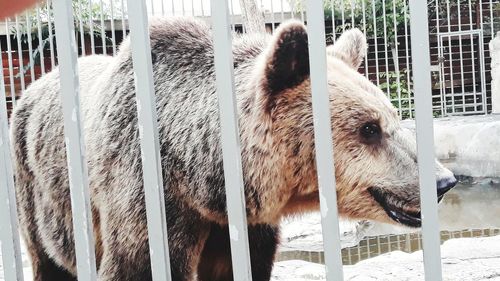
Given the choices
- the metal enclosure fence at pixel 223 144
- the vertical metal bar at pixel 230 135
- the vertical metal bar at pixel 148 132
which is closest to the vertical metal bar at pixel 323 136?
the metal enclosure fence at pixel 223 144

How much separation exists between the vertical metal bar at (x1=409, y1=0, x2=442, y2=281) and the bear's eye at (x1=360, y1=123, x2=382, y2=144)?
1.21 m

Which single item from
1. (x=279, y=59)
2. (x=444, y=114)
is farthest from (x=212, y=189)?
(x=444, y=114)

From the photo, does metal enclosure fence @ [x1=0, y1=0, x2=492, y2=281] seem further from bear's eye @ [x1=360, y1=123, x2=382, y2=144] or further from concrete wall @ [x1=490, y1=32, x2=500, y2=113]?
concrete wall @ [x1=490, y1=32, x2=500, y2=113]

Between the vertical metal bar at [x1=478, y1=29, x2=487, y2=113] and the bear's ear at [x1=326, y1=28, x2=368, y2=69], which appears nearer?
the bear's ear at [x1=326, y1=28, x2=368, y2=69]

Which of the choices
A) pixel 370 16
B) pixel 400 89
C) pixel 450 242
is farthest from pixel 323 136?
pixel 370 16

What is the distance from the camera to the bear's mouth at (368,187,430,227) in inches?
85.2

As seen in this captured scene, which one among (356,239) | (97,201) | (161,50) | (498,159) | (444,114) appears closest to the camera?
(97,201)

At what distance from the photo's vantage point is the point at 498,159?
22.9ft

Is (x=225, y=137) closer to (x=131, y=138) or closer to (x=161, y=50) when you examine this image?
(x=131, y=138)

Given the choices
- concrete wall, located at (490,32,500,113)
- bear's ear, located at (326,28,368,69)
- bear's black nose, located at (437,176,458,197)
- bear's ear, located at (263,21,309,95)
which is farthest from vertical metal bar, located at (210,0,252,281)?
concrete wall, located at (490,32,500,113)

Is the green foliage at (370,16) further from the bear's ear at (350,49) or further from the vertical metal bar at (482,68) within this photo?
the bear's ear at (350,49)

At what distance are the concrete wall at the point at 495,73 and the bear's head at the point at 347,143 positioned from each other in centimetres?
622

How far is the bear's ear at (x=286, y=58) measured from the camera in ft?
6.59

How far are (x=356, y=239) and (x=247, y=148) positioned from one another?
308cm
